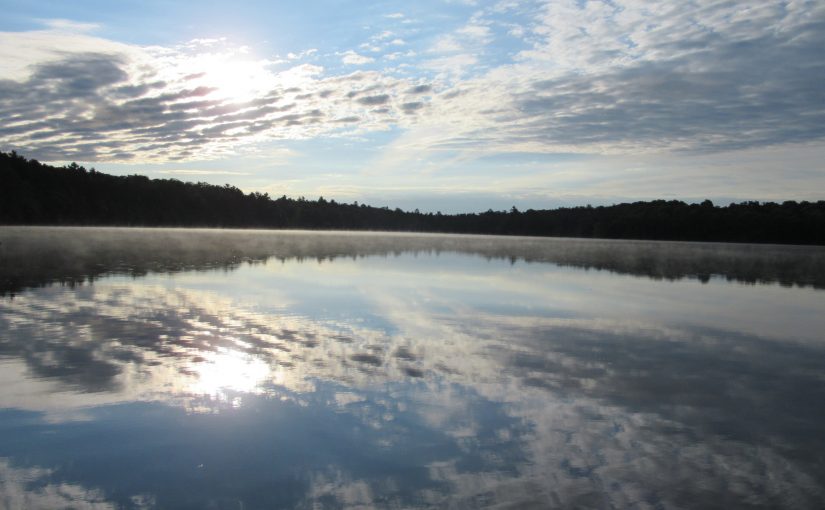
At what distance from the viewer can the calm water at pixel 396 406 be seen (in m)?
5.93

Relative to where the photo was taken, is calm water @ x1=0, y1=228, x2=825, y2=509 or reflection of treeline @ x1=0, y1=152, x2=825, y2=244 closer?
calm water @ x1=0, y1=228, x2=825, y2=509

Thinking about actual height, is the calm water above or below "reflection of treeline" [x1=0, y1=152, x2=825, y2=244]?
below

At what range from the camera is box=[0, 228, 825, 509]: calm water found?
5.93 m

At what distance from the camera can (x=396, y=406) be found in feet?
27.7

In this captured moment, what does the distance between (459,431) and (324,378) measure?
119 inches

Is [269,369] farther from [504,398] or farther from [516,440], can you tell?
[516,440]

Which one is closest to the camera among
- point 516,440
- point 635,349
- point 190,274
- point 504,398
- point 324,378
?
point 516,440

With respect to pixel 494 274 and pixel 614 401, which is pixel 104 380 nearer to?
pixel 614 401

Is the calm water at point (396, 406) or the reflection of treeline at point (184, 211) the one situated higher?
the reflection of treeline at point (184, 211)

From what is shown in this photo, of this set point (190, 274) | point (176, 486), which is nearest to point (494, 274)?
point (190, 274)

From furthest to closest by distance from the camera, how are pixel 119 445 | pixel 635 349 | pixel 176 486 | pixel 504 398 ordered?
pixel 635 349 → pixel 504 398 → pixel 119 445 → pixel 176 486

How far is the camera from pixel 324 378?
31.9 feet

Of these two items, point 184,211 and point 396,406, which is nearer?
point 396,406

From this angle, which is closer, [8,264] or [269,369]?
[269,369]
